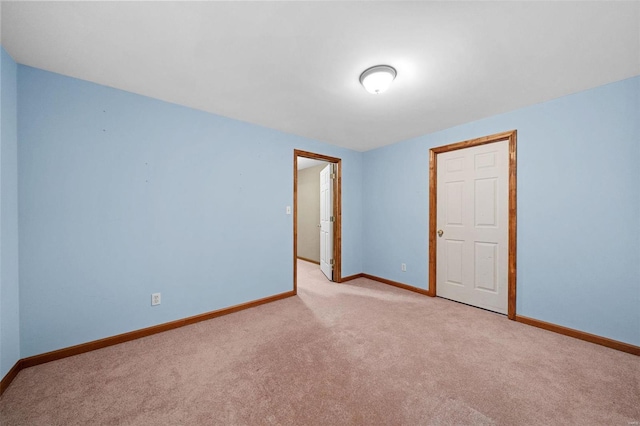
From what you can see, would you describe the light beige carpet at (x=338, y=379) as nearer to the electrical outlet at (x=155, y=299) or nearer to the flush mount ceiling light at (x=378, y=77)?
the electrical outlet at (x=155, y=299)

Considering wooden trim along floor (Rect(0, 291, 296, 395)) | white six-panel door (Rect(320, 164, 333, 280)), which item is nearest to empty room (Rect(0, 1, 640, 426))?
wooden trim along floor (Rect(0, 291, 296, 395))

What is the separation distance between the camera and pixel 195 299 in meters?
2.60

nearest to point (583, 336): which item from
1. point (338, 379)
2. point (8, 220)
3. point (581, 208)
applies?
point (581, 208)

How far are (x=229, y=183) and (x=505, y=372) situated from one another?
309 centimetres

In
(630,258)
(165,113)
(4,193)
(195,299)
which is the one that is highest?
(165,113)

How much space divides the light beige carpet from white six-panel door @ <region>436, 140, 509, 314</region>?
55 centimetres

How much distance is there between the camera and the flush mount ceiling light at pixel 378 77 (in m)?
1.83

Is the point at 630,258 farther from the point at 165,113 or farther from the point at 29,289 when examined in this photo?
the point at 29,289

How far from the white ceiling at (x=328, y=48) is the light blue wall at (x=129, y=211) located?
1.04ft

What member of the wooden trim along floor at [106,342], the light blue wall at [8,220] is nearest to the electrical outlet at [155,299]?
the wooden trim along floor at [106,342]

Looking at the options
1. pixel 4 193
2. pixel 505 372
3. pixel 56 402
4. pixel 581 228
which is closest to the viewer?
pixel 56 402

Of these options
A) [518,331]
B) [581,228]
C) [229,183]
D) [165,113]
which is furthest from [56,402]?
[581,228]

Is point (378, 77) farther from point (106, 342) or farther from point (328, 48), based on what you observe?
point (106, 342)

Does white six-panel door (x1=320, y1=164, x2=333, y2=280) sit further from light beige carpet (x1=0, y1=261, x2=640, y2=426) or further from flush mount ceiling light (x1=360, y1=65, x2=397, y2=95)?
flush mount ceiling light (x1=360, y1=65, x2=397, y2=95)
